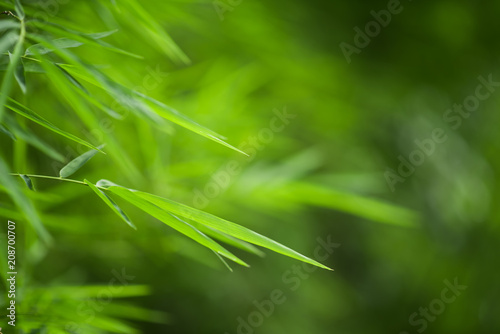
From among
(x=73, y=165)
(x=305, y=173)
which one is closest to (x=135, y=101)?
(x=73, y=165)

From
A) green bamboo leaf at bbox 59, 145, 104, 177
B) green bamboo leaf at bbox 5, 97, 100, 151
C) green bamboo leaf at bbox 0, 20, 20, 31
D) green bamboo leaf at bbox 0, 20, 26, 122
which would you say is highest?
green bamboo leaf at bbox 0, 20, 20, 31

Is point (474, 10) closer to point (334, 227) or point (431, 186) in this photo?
point (431, 186)

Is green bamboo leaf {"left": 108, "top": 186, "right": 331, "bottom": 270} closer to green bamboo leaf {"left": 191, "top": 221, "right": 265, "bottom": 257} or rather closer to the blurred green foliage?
green bamboo leaf {"left": 191, "top": 221, "right": 265, "bottom": 257}

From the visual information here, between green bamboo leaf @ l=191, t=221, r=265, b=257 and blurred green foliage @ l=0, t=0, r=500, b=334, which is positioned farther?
blurred green foliage @ l=0, t=0, r=500, b=334

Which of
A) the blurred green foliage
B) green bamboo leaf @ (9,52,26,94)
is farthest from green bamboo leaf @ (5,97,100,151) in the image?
the blurred green foliage

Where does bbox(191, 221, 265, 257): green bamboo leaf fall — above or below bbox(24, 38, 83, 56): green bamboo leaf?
below

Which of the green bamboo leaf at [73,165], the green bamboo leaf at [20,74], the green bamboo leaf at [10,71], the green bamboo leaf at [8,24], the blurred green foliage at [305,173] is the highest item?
the green bamboo leaf at [8,24]

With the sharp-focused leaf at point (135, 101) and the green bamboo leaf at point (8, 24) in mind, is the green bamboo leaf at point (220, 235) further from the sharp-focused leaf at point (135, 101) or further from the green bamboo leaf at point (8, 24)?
the green bamboo leaf at point (8, 24)

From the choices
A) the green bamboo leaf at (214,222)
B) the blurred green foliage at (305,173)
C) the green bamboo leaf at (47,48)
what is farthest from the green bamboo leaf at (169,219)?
the blurred green foliage at (305,173)
